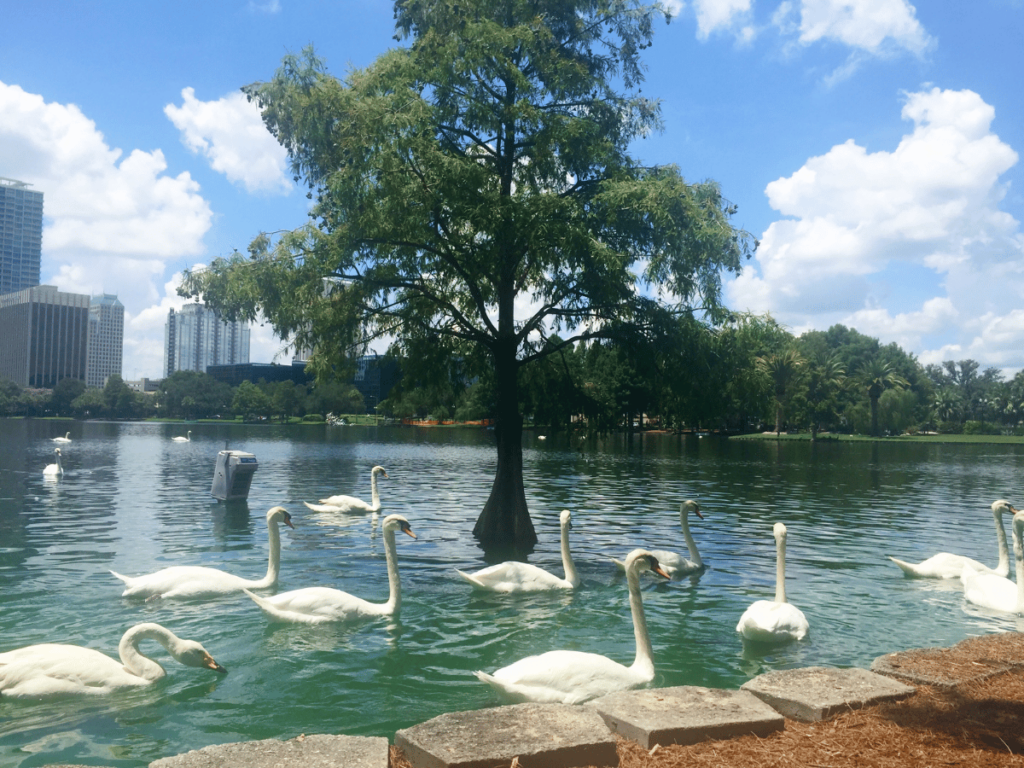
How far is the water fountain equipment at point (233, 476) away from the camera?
23.6m

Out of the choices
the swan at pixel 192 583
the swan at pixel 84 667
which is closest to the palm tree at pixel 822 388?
the swan at pixel 192 583

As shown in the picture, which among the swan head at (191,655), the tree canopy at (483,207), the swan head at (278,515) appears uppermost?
the tree canopy at (483,207)

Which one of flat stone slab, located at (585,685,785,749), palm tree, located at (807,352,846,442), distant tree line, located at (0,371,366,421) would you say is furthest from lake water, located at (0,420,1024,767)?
distant tree line, located at (0,371,366,421)

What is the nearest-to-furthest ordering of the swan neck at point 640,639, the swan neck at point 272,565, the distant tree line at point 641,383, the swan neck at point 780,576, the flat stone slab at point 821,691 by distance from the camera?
the flat stone slab at point 821,691 → the swan neck at point 640,639 → the swan neck at point 780,576 → the swan neck at point 272,565 → the distant tree line at point 641,383

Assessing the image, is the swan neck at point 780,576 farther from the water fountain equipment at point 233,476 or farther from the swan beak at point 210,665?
the water fountain equipment at point 233,476

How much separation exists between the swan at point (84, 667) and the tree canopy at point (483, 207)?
885 centimetres

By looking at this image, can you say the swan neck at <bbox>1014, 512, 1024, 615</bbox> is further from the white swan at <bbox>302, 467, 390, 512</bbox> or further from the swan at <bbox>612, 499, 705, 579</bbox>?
the white swan at <bbox>302, 467, 390, 512</bbox>

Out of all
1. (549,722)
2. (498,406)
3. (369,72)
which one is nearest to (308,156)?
(369,72)

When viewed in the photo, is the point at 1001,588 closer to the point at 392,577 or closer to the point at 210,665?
the point at 392,577

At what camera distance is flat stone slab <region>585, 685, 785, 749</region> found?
194 inches

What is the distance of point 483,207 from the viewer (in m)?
14.2

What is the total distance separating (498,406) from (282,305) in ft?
16.2

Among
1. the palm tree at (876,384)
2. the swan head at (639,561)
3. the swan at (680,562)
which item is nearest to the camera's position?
the swan head at (639,561)

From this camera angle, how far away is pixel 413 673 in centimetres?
821
